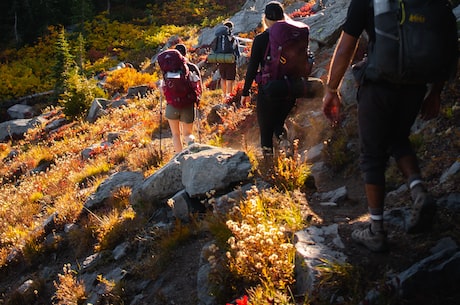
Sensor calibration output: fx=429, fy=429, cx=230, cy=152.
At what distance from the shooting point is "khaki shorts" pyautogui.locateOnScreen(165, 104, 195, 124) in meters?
7.09

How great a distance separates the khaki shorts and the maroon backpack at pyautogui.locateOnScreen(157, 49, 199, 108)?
9 centimetres

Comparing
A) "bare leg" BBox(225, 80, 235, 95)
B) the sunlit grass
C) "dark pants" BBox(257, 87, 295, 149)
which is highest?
"dark pants" BBox(257, 87, 295, 149)

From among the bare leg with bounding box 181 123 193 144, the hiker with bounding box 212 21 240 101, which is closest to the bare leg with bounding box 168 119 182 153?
the bare leg with bounding box 181 123 193 144

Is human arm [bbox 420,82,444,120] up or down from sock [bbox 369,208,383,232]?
up

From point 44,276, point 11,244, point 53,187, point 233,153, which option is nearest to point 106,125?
point 53,187

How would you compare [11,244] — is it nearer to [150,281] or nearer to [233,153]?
[150,281]

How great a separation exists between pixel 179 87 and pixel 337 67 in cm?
411

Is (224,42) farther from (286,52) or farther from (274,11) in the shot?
(286,52)

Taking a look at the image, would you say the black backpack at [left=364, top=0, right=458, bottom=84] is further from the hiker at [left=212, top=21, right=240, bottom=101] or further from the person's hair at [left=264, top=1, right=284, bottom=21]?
the hiker at [left=212, top=21, right=240, bottom=101]

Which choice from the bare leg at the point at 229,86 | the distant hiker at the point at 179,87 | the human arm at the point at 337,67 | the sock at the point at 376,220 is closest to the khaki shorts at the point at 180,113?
the distant hiker at the point at 179,87

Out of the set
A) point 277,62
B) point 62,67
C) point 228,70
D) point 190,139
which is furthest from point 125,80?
point 277,62

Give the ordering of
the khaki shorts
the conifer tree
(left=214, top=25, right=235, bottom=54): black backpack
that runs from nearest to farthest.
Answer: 1. the khaki shorts
2. (left=214, top=25, right=235, bottom=54): black backpack
3. the conifer tree

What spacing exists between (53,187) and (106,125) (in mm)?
5010

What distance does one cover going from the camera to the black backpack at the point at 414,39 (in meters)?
2.56
